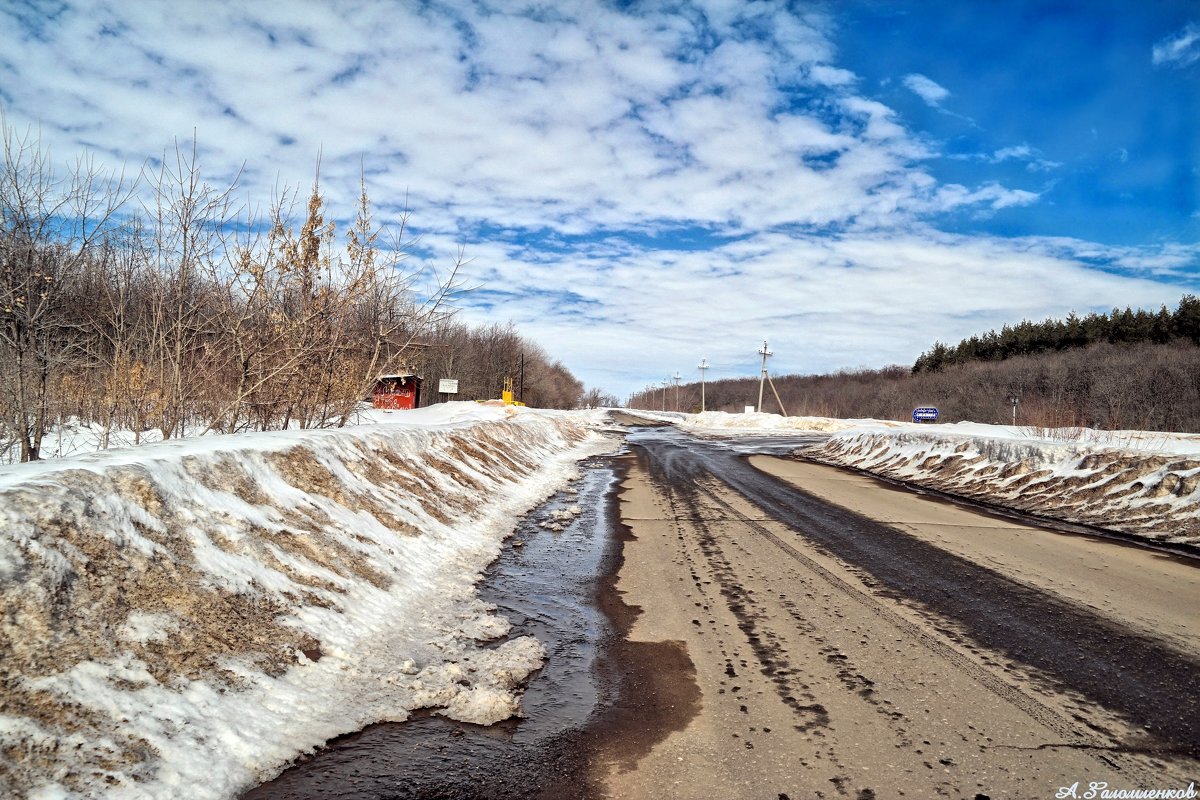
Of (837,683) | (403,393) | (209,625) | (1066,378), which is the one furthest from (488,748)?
(1066,378)

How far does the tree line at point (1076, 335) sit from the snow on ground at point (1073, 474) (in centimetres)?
5236

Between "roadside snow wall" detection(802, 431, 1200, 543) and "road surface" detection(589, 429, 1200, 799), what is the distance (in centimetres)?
157

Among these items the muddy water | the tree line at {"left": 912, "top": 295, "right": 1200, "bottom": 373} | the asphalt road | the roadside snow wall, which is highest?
the tree line at {"left": 912, "top": 295, "right": 1200, "bottom": 373}

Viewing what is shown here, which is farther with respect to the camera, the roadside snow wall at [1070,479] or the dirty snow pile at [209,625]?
the roadside snow wall at [1070,479]

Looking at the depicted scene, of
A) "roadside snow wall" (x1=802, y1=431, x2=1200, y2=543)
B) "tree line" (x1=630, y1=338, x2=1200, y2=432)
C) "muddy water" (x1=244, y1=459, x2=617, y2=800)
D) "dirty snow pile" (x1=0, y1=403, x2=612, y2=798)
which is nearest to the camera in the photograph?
"dirty snow pile" (x1=0, y1=403, x2=612, y2=798)

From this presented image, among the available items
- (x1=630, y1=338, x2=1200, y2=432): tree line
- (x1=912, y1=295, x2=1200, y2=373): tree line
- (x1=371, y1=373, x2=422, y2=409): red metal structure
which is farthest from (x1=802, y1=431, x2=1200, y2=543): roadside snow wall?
(x1=912, y1=295, x2=1200, y2=373): tree line

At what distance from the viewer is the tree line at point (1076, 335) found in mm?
54625

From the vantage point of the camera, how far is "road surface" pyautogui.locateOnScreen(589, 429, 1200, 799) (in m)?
2.89

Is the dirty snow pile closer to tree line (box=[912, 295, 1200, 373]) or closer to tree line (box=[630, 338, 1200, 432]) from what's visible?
tree line (box=[630, 338, 1200, 432])

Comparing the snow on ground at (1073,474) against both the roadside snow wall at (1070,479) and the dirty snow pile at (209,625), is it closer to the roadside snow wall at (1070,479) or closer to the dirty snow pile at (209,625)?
the roadside snow wall at (1070,479)

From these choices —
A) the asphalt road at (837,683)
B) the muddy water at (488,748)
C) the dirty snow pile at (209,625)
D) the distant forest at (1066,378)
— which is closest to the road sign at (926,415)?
the distant forest at (1066,378)

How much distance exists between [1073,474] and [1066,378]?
52.1 metres

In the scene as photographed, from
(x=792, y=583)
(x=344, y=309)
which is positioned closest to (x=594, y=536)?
(x=792, y=583)

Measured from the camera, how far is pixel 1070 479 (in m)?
10.7
